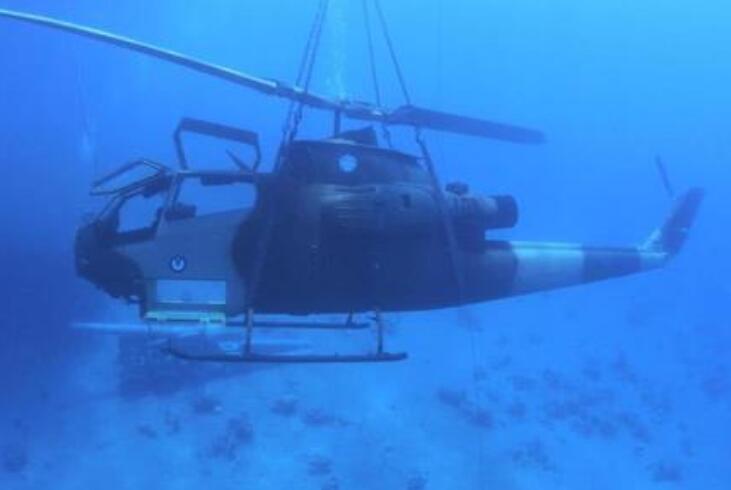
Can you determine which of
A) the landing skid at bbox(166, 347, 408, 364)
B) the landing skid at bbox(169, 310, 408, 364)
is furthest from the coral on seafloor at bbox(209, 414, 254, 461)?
the landing skid at bbox(166, 347, 408, 364)

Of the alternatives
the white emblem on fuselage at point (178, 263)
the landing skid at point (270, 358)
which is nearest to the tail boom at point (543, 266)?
the landing skid at point (270, 358)

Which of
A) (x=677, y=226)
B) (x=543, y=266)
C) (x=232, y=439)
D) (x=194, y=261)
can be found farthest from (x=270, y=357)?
(x=232, y=439)

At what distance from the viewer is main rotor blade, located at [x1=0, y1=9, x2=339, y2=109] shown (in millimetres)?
7082

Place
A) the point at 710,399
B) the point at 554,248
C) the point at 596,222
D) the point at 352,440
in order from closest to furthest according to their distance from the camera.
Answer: the point at 554,248, the point at 352,440, the point at 710,399, the point at 596,222

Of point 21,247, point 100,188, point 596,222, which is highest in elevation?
point 100,188

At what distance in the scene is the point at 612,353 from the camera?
35.7 m

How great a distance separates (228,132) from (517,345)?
2897 cm

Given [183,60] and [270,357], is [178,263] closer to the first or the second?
[270,357]

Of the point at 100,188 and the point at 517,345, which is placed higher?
the point at 100,188

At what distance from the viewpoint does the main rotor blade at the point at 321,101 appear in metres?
7.14

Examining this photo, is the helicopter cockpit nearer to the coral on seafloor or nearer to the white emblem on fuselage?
the white emblem on fuselage

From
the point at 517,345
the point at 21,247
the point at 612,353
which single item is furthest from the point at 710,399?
the point at 21,247

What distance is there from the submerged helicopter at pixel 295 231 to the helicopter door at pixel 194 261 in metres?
0.01

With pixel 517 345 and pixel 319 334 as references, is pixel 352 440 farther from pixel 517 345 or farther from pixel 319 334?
pixel 517 345
